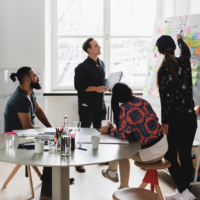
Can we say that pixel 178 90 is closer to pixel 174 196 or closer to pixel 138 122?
pixel 138 122

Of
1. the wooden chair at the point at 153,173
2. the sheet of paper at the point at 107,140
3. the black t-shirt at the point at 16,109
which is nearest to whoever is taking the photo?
the sheet of paper at the point at 107,140

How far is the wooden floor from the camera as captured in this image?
101 inches

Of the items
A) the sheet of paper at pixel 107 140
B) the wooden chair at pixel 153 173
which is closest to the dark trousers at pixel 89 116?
the sheet of paper at pixel 107 140

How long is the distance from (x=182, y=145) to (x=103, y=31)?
9.00 feet

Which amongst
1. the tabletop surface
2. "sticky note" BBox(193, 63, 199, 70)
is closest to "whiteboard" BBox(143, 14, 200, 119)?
"sticky note" BBox(193, 63, 199, 70)

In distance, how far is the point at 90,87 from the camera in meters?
3.34

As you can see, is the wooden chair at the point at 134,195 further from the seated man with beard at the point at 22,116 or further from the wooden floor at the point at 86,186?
the seated man with beard at the point at 22,116

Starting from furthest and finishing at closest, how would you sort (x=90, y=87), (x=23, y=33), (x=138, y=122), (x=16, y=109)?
(x=23, y=33) → (x=90, y=87) → (x=16, y=109) → (x=138, y=122)

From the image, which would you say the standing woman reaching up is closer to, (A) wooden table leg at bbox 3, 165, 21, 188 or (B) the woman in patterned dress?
(B) the woman in patterned dress

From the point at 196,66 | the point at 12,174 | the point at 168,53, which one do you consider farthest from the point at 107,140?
the point at 196,66

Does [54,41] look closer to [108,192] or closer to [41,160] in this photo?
→ [108,192]

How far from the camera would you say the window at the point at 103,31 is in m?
4.55

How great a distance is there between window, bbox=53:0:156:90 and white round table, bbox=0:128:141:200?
9.64 ft

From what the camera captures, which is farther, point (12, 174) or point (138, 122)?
point (12, 174)
